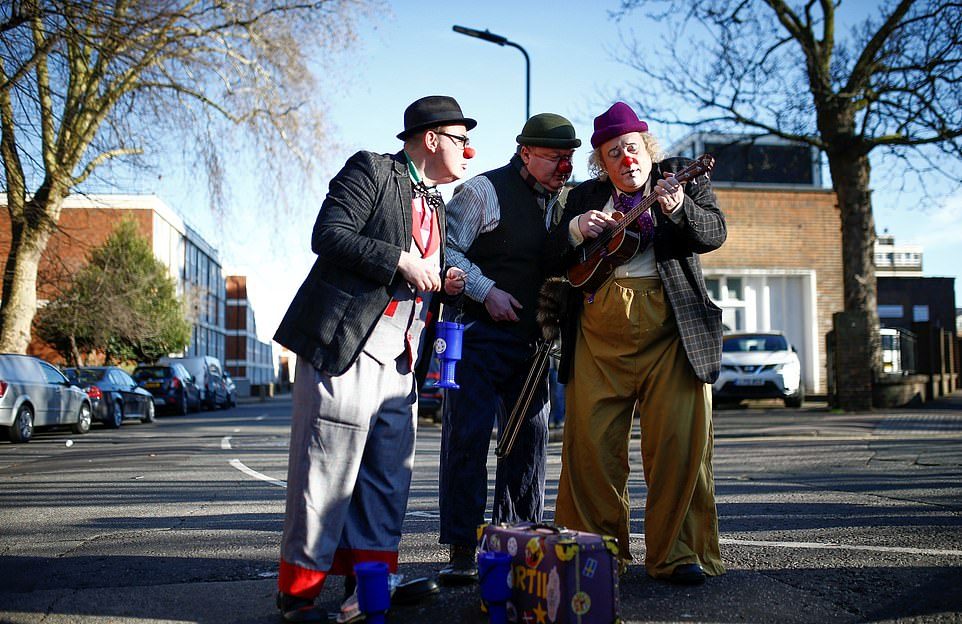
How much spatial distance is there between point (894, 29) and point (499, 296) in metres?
16.0

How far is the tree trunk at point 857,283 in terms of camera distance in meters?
17.9

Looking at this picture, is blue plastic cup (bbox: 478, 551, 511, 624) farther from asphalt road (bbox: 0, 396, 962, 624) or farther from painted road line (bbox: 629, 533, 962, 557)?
painted road line (bbox: 629, 533, 962, 557)

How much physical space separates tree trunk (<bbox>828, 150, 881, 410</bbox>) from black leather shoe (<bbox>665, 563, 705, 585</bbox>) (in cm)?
1535

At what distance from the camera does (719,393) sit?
1928 cm

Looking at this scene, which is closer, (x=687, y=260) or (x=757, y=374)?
(x=687, y=260)

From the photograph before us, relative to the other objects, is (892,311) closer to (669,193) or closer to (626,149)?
(626,149)

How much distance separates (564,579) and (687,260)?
5.41 ft

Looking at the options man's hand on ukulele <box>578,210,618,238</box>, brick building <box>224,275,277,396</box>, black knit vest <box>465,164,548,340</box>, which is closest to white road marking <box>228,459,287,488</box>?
black knit vest <box>465,164,548,340</box>

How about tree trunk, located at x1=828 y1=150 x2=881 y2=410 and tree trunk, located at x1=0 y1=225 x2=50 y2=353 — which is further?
tree trunk, located at x1=0 y1=225 x2=50 y2=353

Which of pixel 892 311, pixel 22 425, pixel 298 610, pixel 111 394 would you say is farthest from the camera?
pixel 892 311

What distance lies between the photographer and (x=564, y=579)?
3000mm

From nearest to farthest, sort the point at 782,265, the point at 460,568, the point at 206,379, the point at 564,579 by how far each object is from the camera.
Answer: the point at 564,579 → the point at 460,568 → the point at 782,265 → the point at 206,379

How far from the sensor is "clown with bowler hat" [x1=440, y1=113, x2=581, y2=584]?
4.07 meters

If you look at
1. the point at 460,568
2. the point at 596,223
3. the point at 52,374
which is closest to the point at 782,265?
the point at 52,374
